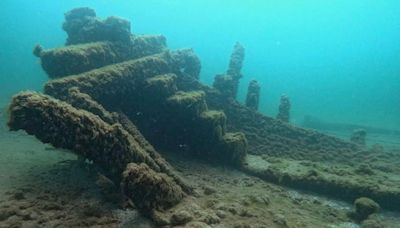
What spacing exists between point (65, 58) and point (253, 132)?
7.74 meters

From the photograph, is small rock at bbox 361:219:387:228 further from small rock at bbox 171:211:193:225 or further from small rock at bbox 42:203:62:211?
small rock at bbox 42:203:62:211

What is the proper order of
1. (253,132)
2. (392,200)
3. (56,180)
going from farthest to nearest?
(253,132), (392,200), (56,180)

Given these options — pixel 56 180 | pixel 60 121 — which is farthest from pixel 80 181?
pixel 60 121

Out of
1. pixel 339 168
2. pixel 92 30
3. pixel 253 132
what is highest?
pixel 92 30

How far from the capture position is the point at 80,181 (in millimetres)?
8641

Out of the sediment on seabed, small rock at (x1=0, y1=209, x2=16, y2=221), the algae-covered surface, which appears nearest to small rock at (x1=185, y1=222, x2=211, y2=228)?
the algae-covered surface

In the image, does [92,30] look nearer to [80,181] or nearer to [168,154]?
[168,154]

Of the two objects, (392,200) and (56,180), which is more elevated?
(392,200)

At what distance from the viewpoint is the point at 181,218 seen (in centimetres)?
704

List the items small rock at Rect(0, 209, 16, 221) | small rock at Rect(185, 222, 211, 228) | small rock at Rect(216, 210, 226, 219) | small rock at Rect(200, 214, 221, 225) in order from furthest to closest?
small rock at Rect(216, 210, 226, 219)
small rock at Rect(200, 214, 221, 225)
small rock at Rect(185, 222, 211, 228)
small rock at Rect(0, 209, 16, 221)

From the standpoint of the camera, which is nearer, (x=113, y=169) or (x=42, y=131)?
(x=42, y=131)

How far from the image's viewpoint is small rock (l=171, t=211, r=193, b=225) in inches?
275

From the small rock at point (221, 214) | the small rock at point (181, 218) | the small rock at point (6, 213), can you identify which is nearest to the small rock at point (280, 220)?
the small rock at point (221, 214)

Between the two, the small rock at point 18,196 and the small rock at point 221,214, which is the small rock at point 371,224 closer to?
the small rock at point 221,214
